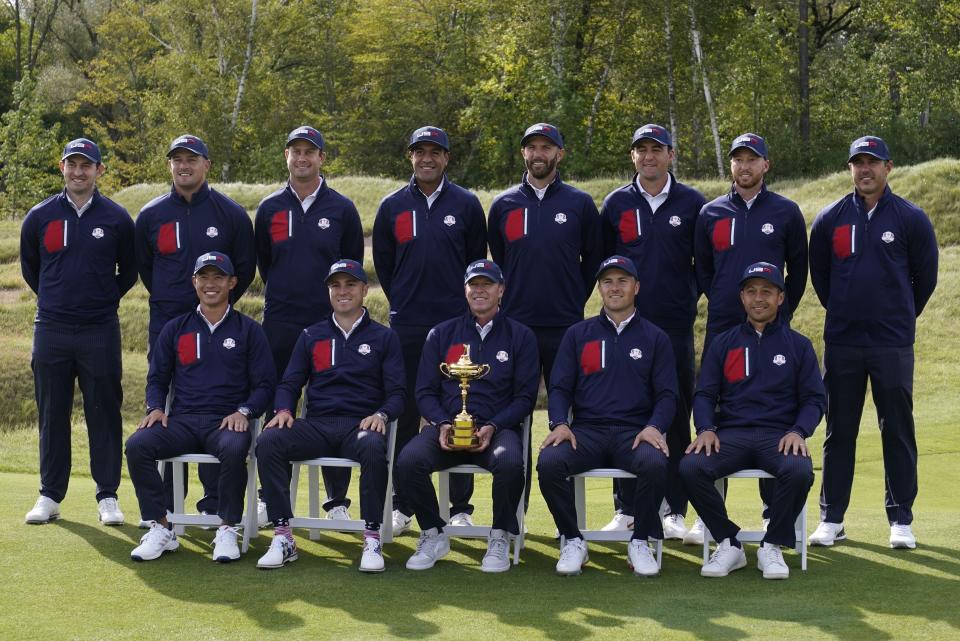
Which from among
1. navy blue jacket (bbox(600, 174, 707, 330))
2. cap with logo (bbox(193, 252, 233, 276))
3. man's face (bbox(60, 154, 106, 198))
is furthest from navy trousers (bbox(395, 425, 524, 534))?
man's face (bbox(60, 154, 106, 198))

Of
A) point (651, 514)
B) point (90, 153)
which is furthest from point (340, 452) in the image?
point (90, 153)

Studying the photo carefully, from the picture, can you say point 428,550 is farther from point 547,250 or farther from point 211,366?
point 547,250

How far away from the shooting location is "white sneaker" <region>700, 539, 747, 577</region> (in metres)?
5.80

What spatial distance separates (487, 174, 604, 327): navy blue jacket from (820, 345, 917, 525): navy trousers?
146 cm

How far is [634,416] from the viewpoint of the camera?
620 cm

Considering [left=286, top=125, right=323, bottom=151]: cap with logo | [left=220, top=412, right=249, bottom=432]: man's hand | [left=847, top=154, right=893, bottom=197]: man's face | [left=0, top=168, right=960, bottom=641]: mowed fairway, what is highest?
[left=286, top=125, right=323, bottom=151]: cap with logo

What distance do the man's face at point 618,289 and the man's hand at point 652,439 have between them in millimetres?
699

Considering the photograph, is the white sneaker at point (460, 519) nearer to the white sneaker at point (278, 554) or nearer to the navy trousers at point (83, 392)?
the white sneaker at point (278, 554)

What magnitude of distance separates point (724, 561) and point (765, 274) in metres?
1.47

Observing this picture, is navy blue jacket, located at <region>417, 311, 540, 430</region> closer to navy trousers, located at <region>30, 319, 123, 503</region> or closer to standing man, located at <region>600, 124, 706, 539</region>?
standing man, located at <region>600, 124, 706, 539</region>

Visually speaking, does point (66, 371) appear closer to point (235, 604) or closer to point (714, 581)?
point (235, 604)

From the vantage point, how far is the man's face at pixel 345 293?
6.51 metres

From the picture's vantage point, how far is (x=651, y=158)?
22.1 ft

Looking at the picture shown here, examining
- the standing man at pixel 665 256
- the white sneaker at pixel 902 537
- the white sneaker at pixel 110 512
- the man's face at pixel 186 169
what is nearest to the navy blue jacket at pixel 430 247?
the standing man at pixel 665 256
